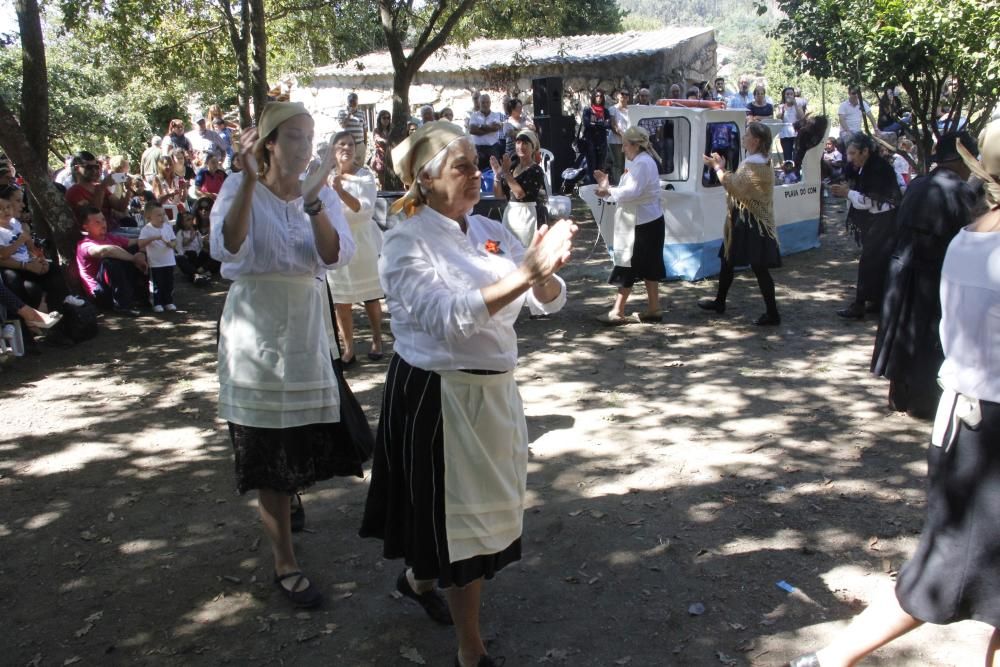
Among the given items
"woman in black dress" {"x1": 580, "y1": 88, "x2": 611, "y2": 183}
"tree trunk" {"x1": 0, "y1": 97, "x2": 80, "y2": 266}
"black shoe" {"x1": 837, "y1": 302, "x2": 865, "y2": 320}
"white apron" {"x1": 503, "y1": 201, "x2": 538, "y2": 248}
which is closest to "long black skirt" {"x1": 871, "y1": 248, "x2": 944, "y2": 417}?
"black shoe" {"x1": 837, "y1": 302, "x2": 865, "y2": 320}

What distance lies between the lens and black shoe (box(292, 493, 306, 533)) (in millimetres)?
4262

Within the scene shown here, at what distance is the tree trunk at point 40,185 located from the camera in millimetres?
8203

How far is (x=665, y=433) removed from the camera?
17.8ft

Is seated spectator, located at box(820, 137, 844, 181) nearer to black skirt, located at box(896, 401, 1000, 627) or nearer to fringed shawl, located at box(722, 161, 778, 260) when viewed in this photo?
fringed shawl, located at box(722, 161, 778, 260)

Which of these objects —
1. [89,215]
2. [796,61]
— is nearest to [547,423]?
[89,215]

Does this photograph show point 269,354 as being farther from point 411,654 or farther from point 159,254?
point 159,254

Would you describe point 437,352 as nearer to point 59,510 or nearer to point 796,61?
point 59,510

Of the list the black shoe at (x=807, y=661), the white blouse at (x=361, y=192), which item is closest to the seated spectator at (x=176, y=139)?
the white blouse at (x=361, y=192)

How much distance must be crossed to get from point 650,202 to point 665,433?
3.16 meters

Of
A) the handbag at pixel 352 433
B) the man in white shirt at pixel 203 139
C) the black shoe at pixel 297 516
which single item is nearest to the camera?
the handbag at pixel 352 433

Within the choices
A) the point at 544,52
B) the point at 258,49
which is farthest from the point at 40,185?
the point at 544,52

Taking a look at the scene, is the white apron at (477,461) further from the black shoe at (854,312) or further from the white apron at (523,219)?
the black shoe at (854,312)

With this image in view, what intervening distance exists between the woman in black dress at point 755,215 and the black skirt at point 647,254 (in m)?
0.64

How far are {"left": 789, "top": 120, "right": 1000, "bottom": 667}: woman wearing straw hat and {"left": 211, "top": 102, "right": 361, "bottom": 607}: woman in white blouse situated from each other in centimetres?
221
